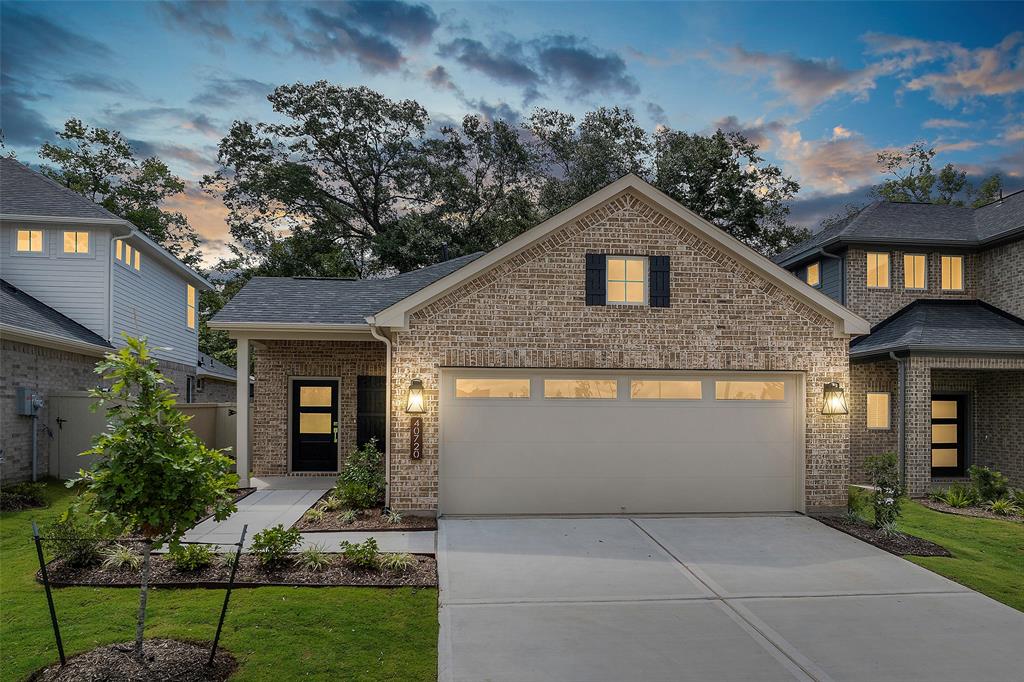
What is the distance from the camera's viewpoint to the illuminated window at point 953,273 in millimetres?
15703

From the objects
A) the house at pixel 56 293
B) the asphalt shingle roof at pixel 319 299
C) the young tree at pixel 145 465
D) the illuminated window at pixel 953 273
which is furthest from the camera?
the illuminated window at pixel 953 273

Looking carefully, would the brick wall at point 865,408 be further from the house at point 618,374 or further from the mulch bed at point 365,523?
the mulch bed at point 365,523

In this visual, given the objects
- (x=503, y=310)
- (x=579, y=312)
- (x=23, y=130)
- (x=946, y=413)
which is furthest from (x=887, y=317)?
(x=23, y=130)

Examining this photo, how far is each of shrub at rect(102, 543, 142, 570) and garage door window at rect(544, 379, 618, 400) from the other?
5840mm

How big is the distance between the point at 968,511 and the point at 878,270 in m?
6.48

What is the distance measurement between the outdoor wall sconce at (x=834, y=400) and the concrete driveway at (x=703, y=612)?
2001 mm

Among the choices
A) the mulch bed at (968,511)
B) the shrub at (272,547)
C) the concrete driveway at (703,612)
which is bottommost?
the mulch bed at (968,511)

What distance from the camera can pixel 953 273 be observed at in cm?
1573

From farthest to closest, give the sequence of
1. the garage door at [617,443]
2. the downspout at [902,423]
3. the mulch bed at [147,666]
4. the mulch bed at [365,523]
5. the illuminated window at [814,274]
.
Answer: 1. the illuminated window at [814,274]
2. the downspout at [902,423]
3. the garage door at [617,443]
4. the mulch bed at [365,523]
5. the mulch bed at [147,666]

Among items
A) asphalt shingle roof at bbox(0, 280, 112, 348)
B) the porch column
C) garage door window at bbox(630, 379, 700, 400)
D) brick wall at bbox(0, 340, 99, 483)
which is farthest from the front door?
brick wall at bbox(0, 340, 99, 483)

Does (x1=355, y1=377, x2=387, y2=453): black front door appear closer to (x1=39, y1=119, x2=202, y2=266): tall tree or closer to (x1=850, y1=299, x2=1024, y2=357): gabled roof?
(x1=850, y1=299, x2=1024, y2=357): gabled roof

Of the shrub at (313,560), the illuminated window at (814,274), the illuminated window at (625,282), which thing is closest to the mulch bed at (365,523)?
the shrub at (313,560)

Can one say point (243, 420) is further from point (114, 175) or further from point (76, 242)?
point (114, 175)

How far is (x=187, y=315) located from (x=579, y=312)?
1671 centimetres
